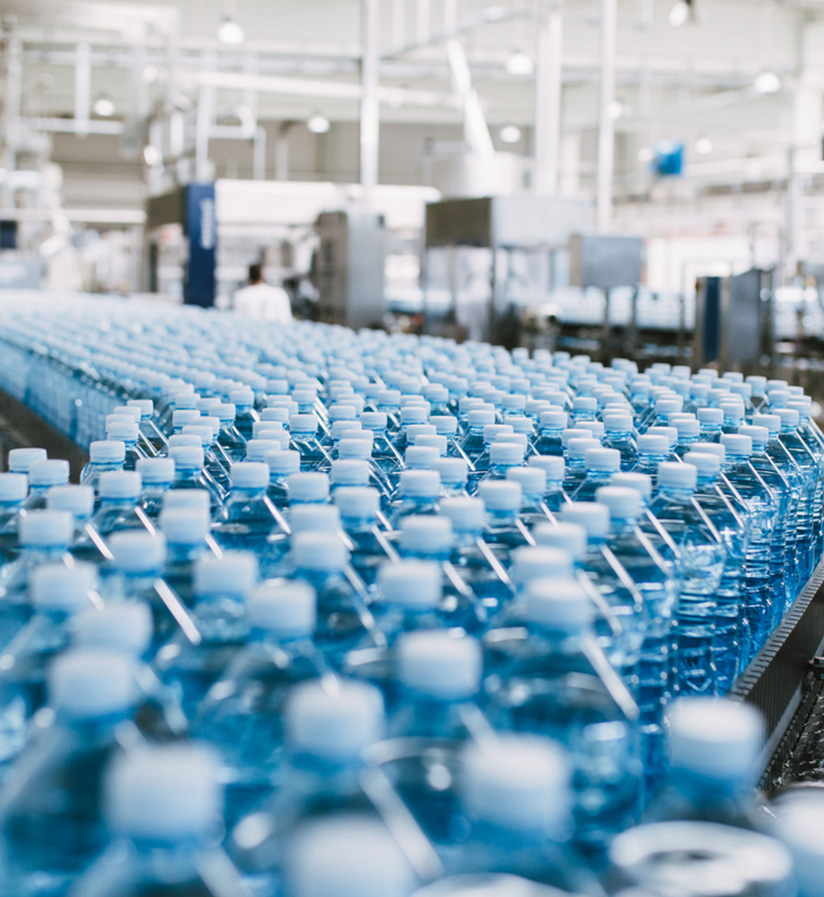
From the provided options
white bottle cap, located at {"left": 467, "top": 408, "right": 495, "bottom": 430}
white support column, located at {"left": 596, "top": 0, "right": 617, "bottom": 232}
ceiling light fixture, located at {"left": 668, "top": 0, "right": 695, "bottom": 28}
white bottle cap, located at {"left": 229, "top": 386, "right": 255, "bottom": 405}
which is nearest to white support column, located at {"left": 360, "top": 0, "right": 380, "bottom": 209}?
white support column, located at {"left": 596, "top": 0, "right": 617, "bottom": 232}

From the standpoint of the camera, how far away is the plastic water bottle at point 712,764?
0.59 meters

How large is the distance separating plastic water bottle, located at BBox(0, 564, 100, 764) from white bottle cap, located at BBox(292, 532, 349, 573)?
0.54ft

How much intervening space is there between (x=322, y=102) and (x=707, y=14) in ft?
26.1

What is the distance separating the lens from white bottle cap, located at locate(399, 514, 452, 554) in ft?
3.27

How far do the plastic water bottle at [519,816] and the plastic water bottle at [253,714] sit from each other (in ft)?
0.88

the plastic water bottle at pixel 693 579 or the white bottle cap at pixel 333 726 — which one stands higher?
the white bottle cap at pixel 333 726

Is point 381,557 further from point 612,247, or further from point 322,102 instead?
point 322,102

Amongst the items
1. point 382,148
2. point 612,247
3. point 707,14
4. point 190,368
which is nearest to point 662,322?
point 612,247

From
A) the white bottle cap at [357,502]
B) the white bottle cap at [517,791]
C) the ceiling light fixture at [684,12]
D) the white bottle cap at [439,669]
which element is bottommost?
the white bottle cap at [517,791]

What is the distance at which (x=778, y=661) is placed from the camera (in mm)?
1522

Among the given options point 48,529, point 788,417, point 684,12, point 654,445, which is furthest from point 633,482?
point 684,12

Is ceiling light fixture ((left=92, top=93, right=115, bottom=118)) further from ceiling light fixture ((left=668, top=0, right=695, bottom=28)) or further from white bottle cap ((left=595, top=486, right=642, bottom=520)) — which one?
white bottle cap ((left=595, top=486, right=642, bottom=520))

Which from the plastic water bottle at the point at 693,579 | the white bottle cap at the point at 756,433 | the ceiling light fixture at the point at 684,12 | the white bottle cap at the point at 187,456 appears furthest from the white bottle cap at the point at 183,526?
the ceiling light fixture at the point at 684,12

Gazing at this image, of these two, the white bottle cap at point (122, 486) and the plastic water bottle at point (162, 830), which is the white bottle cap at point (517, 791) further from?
the white bottle cap at point (122, 486)
